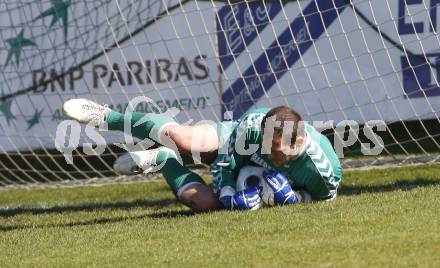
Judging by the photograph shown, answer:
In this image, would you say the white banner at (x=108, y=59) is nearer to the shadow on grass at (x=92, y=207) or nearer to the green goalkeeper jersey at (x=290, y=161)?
the shadow on grass at (x=92, y=207)

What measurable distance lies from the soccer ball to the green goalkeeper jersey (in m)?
0.04

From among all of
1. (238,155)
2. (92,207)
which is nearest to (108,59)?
(92,207)

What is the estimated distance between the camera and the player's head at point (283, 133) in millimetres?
5883

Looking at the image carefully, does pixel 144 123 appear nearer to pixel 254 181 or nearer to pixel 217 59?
pixel 254 181

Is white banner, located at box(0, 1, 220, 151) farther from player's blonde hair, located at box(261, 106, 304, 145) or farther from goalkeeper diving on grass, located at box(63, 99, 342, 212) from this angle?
player's blonde hair, located at box(261, 106, 304, 145)

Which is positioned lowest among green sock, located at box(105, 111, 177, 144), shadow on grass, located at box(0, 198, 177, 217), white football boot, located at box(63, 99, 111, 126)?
shadow on grass, located at box(0, 198, 177, 217)

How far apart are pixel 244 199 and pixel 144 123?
2.70 ft

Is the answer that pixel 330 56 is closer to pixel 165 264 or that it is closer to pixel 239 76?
pixel 239 76

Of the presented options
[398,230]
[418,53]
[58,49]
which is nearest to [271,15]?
[418,53]

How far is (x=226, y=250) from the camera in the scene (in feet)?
15.8

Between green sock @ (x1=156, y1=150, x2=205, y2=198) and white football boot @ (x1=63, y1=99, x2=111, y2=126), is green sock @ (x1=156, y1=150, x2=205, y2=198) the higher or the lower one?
the lower one

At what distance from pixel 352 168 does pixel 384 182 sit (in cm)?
95

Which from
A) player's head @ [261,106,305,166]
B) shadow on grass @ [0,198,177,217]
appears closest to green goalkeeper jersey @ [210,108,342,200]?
player's head @ [261,106,305,166]

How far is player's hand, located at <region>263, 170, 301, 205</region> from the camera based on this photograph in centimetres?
614
